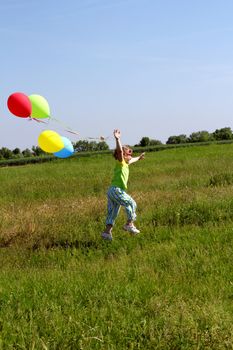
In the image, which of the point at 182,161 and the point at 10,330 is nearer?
the point at 10,330

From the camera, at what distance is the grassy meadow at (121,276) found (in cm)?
405

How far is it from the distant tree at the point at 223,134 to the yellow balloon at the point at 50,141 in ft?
234

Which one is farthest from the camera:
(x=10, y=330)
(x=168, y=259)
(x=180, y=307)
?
(x=168, y=259)

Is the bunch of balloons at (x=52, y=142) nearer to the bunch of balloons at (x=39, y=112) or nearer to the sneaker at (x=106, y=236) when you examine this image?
the bunch of balloons at (x=39, y=112)

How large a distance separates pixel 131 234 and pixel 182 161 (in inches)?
610

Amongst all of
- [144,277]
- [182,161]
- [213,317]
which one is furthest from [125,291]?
[182,161]

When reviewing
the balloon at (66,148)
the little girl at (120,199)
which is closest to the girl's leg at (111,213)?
the little girl at (120,199)

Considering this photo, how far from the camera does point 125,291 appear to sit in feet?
16.4

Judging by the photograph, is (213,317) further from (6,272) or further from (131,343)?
(6,272)

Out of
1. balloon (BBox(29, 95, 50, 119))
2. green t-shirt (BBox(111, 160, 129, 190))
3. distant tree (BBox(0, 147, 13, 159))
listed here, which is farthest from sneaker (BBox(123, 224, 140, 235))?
distant tree (BBox(0, 147, 13, 159))

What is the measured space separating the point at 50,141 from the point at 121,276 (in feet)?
10.4

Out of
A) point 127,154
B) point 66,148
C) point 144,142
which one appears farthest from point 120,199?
point 144,142

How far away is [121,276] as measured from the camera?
224 inches

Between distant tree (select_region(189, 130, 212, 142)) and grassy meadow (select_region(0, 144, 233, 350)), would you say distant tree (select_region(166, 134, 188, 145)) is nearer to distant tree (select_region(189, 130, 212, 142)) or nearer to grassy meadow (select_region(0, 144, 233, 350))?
distant tree (select_region(189, 130, 212, 142))
